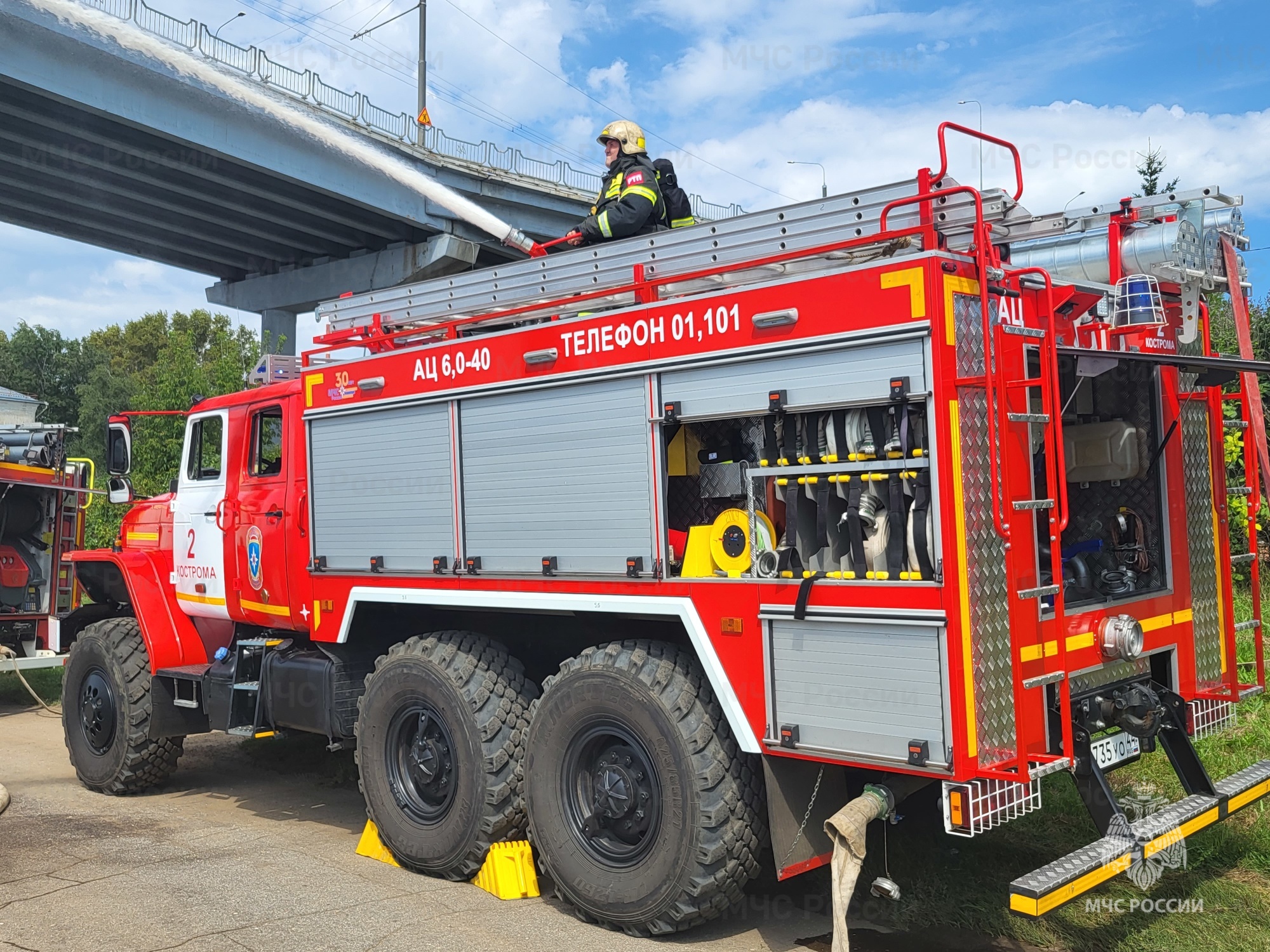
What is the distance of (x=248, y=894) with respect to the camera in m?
5.77

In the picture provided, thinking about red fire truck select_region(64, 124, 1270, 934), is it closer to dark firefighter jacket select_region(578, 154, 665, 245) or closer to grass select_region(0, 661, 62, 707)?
dark firefighter jacket select_region(578, 154, 665, 245)

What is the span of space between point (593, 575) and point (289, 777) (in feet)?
15.3

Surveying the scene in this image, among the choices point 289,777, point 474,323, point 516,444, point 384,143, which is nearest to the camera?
point 516,444

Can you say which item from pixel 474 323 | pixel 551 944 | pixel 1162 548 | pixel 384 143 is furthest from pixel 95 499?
pixel 1162 548

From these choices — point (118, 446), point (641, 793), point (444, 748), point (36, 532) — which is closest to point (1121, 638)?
point (641, 793)

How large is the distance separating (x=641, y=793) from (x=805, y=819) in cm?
79

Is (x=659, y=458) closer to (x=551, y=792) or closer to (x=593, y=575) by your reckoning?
(x=593, y=575)

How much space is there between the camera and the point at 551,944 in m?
5.05

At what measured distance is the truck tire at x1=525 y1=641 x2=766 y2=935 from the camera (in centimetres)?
485

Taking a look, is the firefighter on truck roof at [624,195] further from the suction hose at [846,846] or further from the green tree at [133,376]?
the green tree at [133,376]

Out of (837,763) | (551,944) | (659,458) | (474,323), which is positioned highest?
(474,323)

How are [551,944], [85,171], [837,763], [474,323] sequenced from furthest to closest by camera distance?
[85,171] < [474,323] < [551,944] < [837,763]

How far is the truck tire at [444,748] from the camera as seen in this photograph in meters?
5.81

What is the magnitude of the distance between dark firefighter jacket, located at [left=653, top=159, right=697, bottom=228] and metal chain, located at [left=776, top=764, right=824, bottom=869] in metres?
3.53
